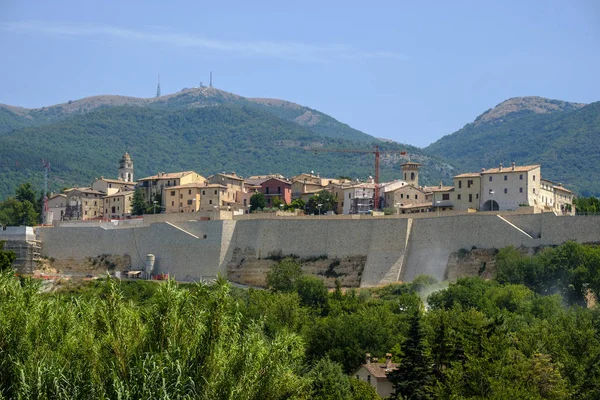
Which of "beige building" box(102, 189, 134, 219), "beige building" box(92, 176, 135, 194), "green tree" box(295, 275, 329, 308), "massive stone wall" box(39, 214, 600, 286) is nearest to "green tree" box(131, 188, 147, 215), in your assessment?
"beige building" box(102, 189, 134, 219)

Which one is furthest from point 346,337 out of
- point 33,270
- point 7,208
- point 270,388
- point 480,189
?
point 7,208

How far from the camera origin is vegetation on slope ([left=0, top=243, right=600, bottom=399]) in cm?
2919

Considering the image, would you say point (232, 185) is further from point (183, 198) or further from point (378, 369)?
point (378, 369)

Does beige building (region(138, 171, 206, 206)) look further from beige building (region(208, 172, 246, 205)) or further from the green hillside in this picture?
the green hillside

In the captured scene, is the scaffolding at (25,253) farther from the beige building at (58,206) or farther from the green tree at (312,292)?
the green tree at (312,292)

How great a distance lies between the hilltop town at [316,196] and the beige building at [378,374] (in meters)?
26.7

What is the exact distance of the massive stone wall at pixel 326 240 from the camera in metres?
69.1

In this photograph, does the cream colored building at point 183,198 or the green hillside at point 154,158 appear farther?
the green hillside at point 154,158

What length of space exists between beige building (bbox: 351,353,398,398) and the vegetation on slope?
3.41ft

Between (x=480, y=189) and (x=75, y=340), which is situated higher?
(x=480, y=189)

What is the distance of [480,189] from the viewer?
7688 centimetres

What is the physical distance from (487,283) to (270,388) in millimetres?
37298

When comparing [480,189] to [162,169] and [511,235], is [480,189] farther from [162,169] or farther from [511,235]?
[162,169]

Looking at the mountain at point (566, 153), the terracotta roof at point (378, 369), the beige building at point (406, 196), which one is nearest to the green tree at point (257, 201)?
the beige building at point (406, 196)
